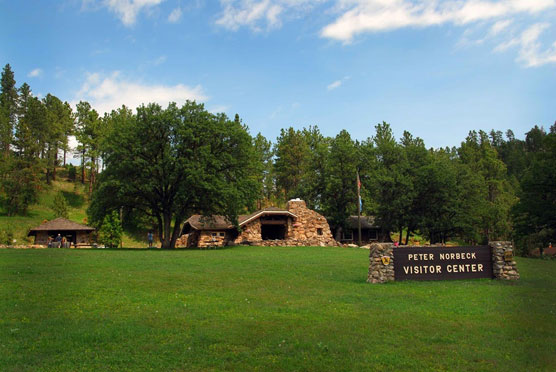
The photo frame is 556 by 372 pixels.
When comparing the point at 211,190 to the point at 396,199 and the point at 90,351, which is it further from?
the point at 90,351

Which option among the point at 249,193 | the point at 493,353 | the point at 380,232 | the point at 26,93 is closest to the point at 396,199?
the point at 380,232

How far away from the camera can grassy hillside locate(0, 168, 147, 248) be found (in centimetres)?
5275

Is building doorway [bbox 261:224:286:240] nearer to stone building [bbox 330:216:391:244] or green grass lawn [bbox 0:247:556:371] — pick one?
stone building [bbox 330:216:391:244]

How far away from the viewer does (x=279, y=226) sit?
2151 inches

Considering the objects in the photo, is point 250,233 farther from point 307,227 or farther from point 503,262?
point 503,262

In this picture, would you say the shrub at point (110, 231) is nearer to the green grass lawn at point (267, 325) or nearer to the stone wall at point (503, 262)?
the green grass lawn at point (267, 325)

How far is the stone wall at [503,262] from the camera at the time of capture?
57.7 feet

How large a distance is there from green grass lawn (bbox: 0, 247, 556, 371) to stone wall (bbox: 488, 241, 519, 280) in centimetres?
143

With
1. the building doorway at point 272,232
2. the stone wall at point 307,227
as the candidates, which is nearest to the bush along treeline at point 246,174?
the building doorway at point 272,232

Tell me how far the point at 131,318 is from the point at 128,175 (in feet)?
98.1

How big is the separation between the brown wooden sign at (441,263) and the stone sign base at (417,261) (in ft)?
0.13

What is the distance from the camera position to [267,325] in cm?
955

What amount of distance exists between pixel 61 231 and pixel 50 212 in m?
16.8

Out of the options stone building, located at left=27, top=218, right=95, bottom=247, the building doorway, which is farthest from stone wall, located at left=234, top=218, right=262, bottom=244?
stone building, located at left=27, top=218, right=95, bottom=247
